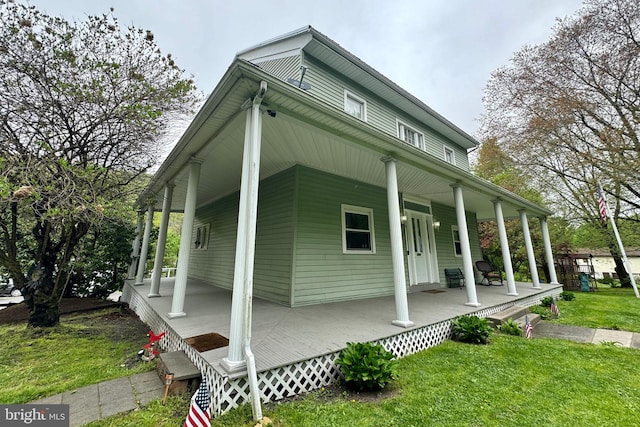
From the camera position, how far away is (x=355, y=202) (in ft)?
20.6

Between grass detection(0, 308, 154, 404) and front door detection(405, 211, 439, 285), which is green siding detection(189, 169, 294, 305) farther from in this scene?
front door detection(405, 211, 439, 285)

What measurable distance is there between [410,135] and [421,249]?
4091mm

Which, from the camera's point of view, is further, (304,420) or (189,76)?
(189,76)

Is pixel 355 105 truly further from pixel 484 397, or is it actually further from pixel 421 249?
pixel 484 397

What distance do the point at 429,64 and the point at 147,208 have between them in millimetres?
19722

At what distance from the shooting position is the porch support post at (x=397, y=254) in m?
3.75

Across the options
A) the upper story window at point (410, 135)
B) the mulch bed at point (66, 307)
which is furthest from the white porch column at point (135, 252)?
the upper story window at point (410, 135)

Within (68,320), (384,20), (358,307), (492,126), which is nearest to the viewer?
(358,307)

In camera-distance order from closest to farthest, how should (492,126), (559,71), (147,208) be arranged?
(147,208)
(559,71)
(492,126)

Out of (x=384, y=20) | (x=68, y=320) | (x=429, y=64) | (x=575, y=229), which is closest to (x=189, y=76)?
(x=68, y=320)

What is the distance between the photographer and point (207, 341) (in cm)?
299

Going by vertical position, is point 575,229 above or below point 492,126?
below

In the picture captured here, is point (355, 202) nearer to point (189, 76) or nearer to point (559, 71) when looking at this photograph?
point (189, 76)

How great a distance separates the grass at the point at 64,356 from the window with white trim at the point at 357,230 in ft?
13.5
